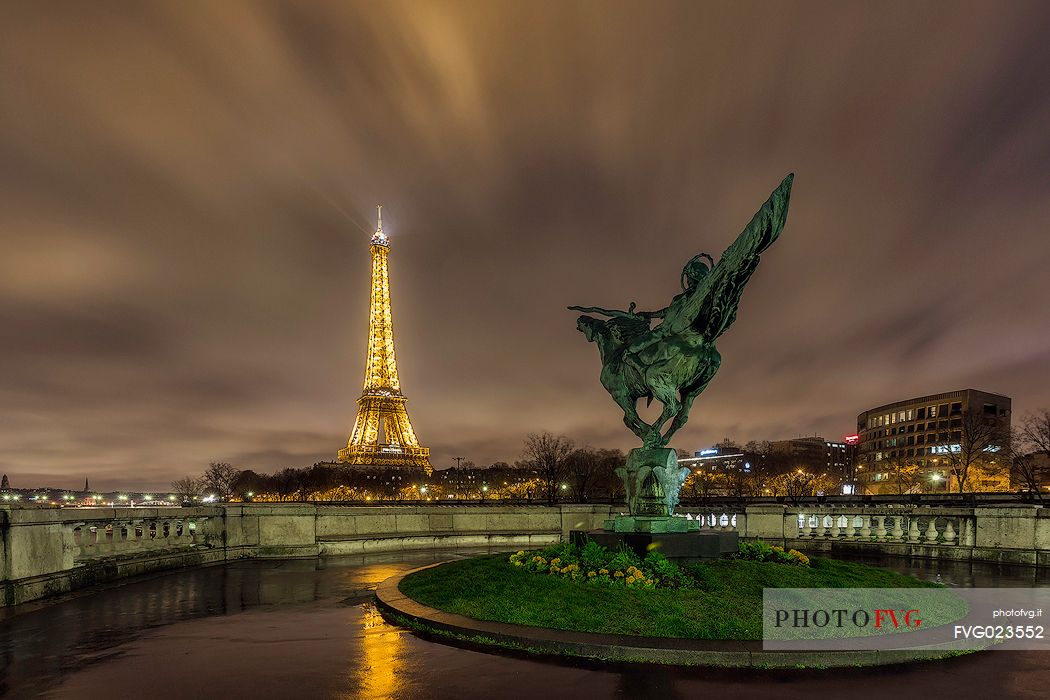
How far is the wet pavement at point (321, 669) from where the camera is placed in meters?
7.95

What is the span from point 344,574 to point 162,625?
676 cm

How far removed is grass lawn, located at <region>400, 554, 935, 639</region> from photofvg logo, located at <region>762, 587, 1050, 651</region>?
0.40 meters

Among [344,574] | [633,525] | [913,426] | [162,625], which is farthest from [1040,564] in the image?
[913,426]

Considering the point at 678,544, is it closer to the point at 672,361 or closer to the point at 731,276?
the point at 672,361

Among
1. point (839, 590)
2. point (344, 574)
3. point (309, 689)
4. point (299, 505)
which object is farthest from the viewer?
point (299, 505)

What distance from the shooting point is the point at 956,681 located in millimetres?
8359

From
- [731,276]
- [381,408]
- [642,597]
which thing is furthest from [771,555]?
[381,408]

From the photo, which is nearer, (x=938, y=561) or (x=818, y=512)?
(x=938, y=561)

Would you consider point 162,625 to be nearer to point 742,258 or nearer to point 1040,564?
point 742,258

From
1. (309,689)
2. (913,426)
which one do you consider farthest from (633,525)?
(913,426)

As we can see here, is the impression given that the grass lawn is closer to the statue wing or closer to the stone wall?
the statue wing

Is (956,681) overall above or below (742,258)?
below

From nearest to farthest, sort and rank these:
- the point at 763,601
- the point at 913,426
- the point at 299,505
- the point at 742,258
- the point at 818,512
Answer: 1. the point at 763,601
2. the point at 742,258
3. the point at 299,505
4. the point at 818,512
5. the point at 913,426

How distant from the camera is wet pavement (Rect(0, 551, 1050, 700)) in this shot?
7.95m
